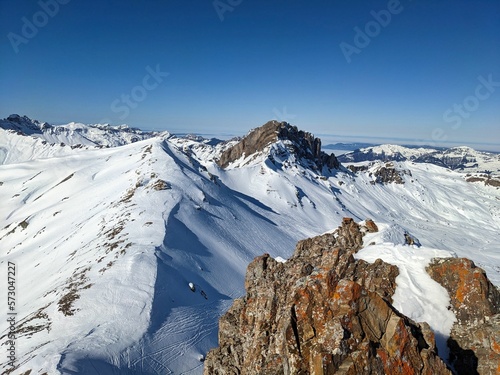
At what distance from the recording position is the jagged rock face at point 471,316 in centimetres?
1066

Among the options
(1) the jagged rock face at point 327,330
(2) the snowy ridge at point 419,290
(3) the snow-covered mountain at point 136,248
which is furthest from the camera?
(3) the snow-covered mountain at point 136,248

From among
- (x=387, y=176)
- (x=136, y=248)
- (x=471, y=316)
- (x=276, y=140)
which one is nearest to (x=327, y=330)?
(x=471, y=316)

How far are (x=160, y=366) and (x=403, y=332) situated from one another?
1658 cm

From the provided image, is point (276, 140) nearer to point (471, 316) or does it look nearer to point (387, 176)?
point (387, 176)

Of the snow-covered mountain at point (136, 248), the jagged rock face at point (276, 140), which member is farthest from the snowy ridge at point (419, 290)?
the jagged rock face at point (276, 140)

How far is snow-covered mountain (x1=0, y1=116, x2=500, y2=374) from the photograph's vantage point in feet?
65.4

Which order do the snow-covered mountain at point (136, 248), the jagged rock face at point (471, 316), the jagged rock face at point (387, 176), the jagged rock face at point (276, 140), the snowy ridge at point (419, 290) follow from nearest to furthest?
the jagged rock face at point (471, 316) < the snowy ridge at point (419, 290) < the snow-covered mountain at point (136, 248) < the jagged rock face at point (276, 140) < the jagged rock face at point (387, 176)

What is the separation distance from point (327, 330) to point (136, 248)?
2602cm

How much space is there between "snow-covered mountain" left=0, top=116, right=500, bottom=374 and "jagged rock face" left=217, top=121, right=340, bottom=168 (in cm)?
2945

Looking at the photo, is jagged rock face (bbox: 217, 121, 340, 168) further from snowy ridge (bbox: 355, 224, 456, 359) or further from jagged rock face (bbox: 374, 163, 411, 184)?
snowy ridge (bbox: 355, 224, 456, 359)

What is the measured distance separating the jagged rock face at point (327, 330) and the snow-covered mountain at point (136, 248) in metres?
5.53

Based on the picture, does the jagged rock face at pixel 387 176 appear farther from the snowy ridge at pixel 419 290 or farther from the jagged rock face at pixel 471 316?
the jagged rock face at pixel 471 316

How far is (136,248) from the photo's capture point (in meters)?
31.3

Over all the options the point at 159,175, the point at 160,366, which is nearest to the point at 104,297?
the point at 160,366
